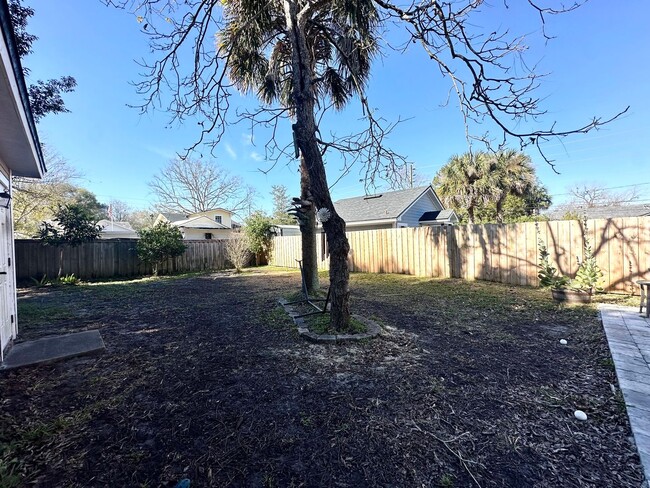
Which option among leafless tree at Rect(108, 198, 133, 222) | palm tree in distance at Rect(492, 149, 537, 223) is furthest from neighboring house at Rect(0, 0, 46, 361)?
leafless tree at Rect(108, 198, 133, 222)

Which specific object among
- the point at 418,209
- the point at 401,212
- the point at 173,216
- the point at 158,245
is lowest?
the point at 158,245

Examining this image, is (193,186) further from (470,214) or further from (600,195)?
(600,195)

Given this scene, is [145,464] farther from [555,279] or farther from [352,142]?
[555,279]

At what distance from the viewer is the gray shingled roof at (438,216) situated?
16.4 m

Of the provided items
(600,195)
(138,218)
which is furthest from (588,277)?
(138,218)

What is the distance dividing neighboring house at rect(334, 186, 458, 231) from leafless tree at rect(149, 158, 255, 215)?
14215 mm

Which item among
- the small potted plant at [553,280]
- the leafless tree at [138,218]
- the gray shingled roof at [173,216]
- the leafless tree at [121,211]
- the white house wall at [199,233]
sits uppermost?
the leafless tree at [121,211]

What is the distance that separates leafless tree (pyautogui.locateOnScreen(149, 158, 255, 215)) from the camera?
2520 centimetres

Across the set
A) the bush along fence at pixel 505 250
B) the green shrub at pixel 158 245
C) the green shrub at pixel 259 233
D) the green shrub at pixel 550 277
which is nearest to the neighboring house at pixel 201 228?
the green shrub at pixel 259 233

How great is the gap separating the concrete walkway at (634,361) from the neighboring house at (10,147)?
4.34 m

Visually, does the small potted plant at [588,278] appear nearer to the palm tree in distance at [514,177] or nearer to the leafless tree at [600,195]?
the palm tree in distance at [514,177]

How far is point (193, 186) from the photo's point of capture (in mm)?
26062

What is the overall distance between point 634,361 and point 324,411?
310cm

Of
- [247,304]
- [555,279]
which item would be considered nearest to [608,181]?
[555,279]
